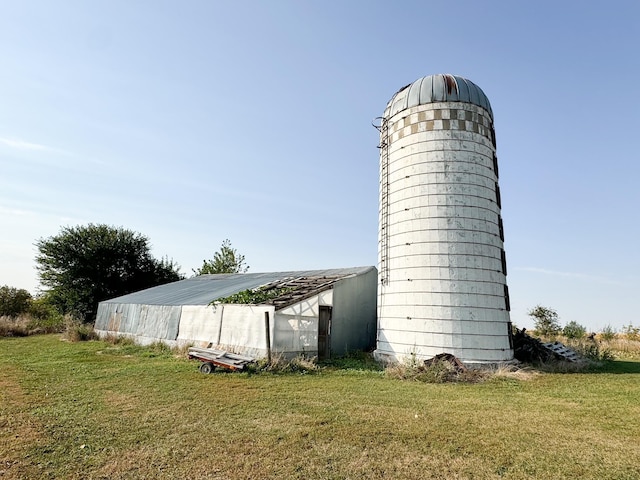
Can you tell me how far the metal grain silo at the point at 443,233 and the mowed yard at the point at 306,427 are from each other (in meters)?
2.99

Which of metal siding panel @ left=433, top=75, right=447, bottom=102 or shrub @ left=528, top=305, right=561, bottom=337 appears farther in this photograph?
shrub @ left=528, top=305, right=561, bottom=337

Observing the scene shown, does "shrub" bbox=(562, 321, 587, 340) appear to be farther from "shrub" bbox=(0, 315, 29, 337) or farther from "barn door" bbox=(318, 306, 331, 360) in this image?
"shrub" bbox=(0, 315, 29, 337)

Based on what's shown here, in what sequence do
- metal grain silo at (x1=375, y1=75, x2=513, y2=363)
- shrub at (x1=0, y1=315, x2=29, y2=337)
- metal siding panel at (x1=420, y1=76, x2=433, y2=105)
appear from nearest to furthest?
metal grain silo at (x1=375, y1=75, x2=513, y2=363), metal siding panel at (x1=420, y1=76, x2=433, y2=105), shrub at (x1=0, y1=315, x2=29, y2=337)

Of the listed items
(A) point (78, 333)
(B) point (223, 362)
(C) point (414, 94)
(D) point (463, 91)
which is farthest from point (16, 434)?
(A) point (78, 333)

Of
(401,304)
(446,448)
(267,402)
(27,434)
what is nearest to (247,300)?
(401,304)

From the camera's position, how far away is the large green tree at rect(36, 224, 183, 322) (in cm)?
3819

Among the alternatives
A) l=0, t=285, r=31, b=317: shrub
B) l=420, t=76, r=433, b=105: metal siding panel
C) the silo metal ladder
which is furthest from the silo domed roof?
l=0, t=285, r=31, b=317: shrub

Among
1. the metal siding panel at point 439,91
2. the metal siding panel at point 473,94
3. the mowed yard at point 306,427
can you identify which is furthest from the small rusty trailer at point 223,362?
the metal siding panel at point 473,94

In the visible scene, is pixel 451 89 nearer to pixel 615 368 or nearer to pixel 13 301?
pixel 615 368

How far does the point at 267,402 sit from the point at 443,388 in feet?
20.2

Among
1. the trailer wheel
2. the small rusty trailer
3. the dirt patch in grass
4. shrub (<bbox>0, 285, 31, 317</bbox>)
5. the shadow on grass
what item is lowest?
the dirt patch in grass

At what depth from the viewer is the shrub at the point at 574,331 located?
32594mm

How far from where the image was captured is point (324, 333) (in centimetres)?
1931

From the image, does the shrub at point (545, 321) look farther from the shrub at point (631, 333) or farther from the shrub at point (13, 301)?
the shrub at point (13, 301)
